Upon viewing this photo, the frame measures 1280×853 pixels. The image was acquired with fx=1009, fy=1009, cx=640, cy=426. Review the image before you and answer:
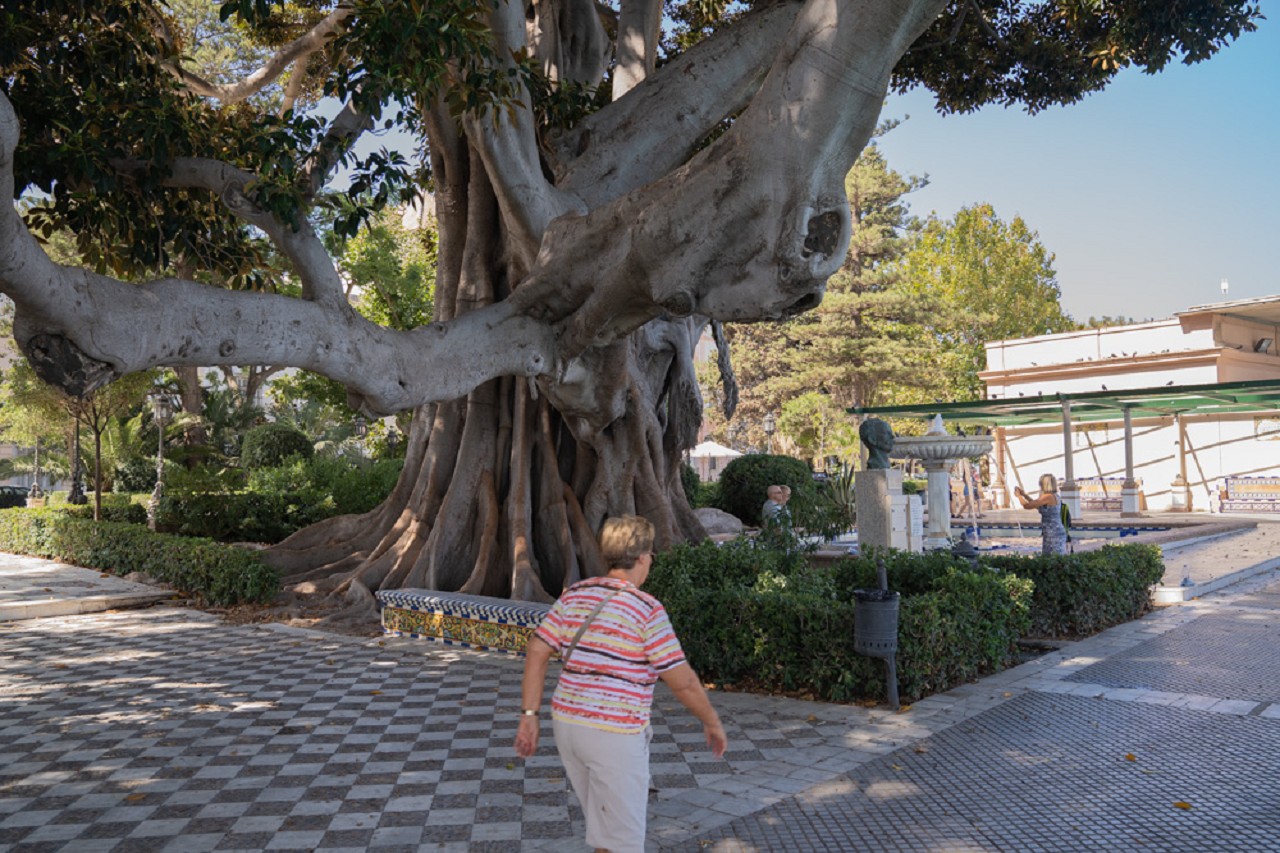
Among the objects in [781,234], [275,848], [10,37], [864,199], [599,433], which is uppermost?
[864,199]

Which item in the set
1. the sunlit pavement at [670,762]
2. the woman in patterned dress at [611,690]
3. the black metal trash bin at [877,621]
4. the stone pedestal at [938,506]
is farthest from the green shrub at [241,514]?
the woman in patterned dress at [611,690]

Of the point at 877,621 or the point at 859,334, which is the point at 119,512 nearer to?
the point at 877,621

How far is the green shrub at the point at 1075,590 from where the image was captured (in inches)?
339

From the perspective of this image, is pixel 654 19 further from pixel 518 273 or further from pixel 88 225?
pixel 88 225

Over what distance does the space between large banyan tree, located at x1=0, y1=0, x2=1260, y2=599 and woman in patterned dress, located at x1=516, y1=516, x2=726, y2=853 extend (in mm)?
3670

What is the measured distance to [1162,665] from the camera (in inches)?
295

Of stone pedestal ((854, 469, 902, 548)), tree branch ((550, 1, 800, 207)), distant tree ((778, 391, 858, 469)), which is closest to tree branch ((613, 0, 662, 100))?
tree branch ((550, 1, 800, 207))

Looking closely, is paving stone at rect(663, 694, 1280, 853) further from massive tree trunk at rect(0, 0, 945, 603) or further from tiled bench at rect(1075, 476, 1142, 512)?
tiled bench at rect(1075, 476, 1142, 512)

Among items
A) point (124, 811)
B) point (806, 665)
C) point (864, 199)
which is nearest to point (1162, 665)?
point (806, 665)

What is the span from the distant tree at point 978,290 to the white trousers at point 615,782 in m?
38.5

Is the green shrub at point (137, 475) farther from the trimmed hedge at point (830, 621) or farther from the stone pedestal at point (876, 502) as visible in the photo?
the trimmed hedge at point (830, 621)

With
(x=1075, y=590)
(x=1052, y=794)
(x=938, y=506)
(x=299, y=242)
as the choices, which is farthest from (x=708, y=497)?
(x=1052, y=794)

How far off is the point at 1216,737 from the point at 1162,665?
2.04 metres

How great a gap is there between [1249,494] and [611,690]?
27.9 m
